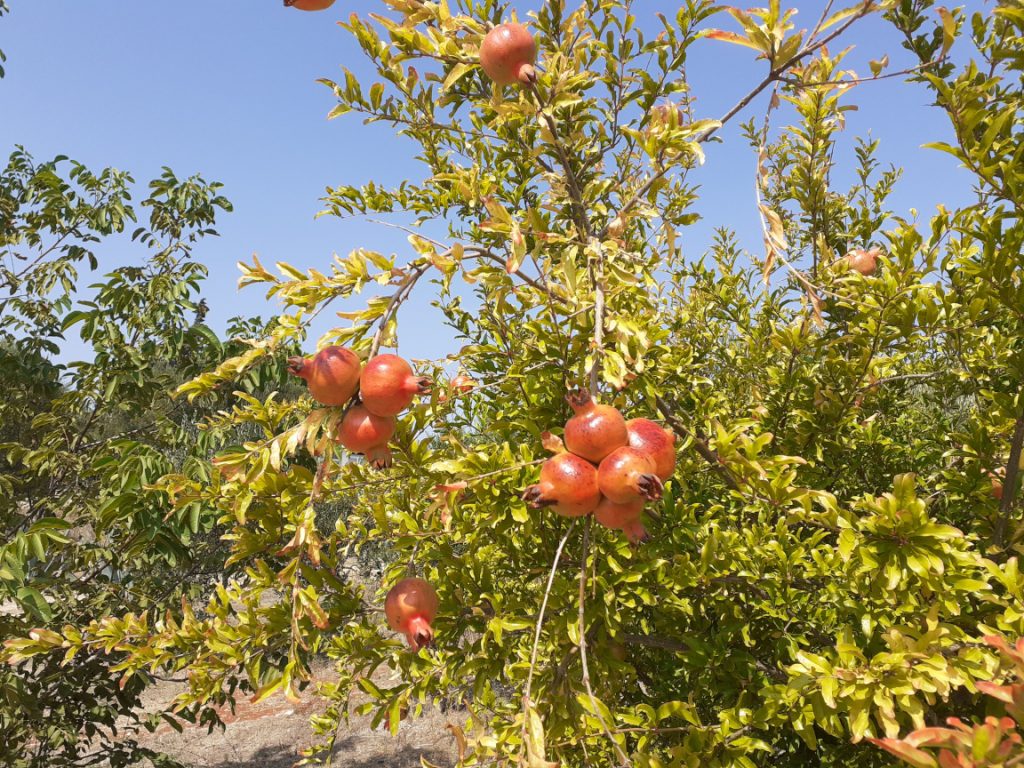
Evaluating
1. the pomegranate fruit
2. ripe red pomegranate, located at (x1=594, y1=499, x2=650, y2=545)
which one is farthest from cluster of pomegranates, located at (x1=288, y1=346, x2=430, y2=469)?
the pomegranate fruit

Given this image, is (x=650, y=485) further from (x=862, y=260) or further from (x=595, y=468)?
(x=862, y=260)

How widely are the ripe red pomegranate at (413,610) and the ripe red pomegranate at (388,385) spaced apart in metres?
0.39

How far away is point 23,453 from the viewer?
3201 mm

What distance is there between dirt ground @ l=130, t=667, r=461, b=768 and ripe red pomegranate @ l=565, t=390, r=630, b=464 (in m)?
5.01

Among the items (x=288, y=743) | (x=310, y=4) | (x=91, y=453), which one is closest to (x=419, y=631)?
(x=310, y=4)

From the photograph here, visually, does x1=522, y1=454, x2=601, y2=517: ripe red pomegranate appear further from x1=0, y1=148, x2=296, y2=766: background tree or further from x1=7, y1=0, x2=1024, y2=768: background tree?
x1=0, y1=148, x2=296, y2=766: background tree

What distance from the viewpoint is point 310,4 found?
1248mm

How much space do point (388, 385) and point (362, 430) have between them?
95 mm

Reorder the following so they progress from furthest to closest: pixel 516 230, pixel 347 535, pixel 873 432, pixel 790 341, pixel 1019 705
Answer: pixel 873 432 < pixel 790 341 < pixel 347 535 < pixel 516 230 < pixel 1019 705

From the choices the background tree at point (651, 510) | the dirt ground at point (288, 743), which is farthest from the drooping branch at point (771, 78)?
the dirt ground at point (288, 743)

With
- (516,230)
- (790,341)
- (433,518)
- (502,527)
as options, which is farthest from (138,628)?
(790,341)

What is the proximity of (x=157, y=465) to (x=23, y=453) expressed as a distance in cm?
124

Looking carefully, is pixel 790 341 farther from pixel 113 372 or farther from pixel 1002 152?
pixel 113 372

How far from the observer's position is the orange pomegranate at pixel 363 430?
3.45ft
